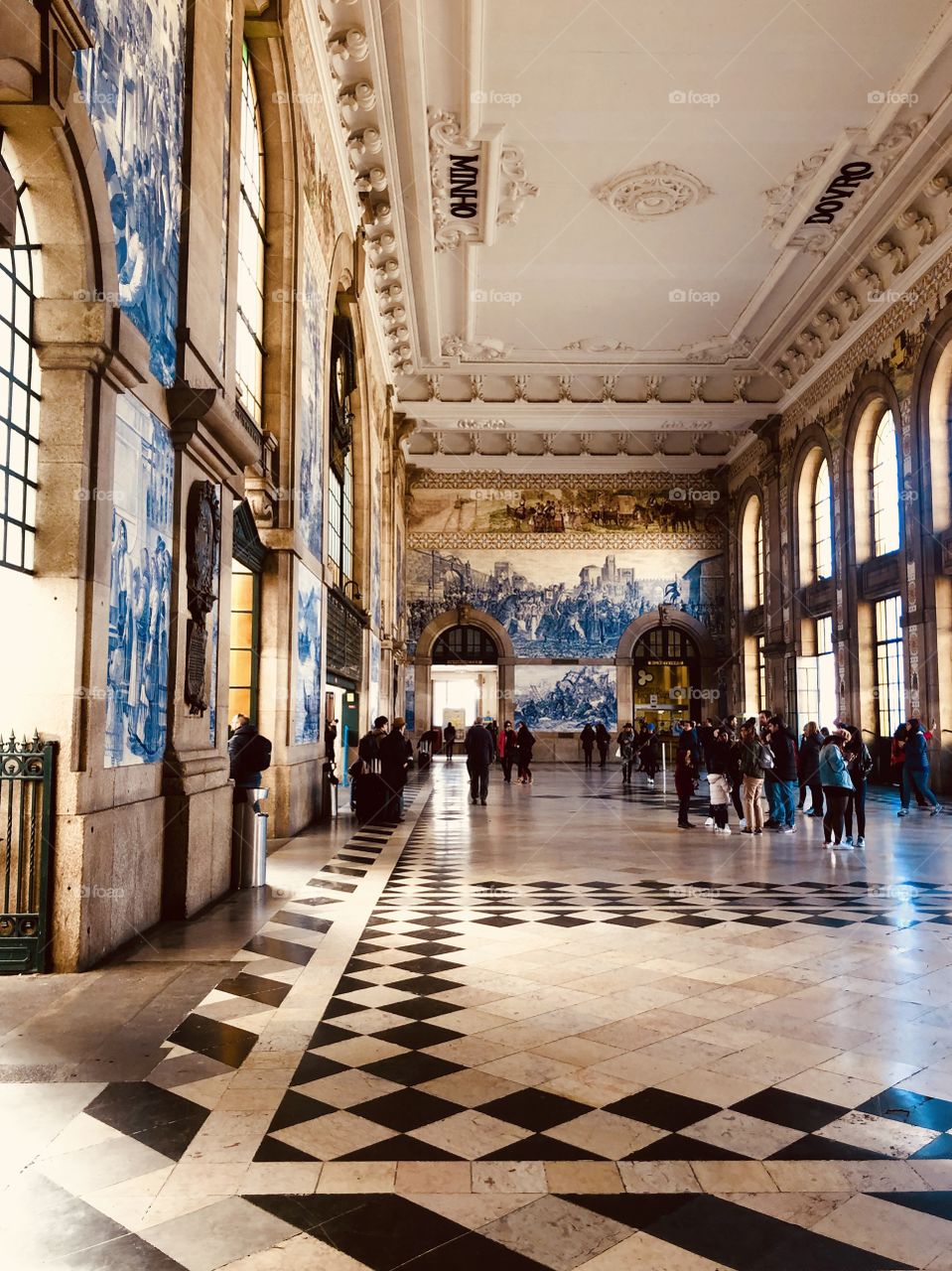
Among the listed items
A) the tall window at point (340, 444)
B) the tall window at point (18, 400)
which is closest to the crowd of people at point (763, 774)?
the tall window at point (340, 444)

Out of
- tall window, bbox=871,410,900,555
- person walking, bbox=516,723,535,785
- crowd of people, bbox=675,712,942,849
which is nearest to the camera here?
crowd of people, bbox=675,712,942,849

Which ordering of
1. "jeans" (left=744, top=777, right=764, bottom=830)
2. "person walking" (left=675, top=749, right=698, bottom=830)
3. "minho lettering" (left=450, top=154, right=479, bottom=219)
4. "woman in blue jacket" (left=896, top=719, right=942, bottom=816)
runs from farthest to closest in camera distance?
"minho lettering" (left=450, top=154, right=479, bottom=219) < "woman in blue jacket" (left=896, top=719, right=942, bottom=816) < "person walking" (left=675, top=749, right=698, bottom=830) < "jeans" (left=744, top=777, right=764, bottom=830)

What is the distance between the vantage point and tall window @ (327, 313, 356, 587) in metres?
14.3

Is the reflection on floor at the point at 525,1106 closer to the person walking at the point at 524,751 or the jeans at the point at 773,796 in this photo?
the jeans at the point at 773,796

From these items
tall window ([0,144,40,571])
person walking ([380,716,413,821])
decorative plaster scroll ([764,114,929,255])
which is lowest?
person walking ([380,716,413,821])

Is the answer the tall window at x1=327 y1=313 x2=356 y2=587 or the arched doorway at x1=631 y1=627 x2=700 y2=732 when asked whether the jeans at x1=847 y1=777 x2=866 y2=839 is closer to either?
the tall window at x1=327 y1=313 x2=356 y2=587

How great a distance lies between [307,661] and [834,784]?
233 inches

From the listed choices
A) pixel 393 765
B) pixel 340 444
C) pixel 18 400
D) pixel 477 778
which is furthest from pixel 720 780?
pixel 18 400

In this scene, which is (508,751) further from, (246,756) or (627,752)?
(246,756)

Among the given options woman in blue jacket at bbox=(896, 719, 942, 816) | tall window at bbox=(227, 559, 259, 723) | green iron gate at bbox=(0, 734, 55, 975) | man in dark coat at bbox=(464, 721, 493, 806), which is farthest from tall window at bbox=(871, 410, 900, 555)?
green iron gate at bbox=(0, 734, 55, 975)

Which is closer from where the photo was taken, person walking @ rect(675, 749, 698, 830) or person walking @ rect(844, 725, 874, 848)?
person walking @ rect(844, 725, 874, 848)

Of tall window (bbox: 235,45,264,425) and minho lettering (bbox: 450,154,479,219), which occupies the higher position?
minho lettering (bbox: 450,154,479,219)

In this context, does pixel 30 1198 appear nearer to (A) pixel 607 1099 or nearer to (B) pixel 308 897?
(A) pixel 607 1099

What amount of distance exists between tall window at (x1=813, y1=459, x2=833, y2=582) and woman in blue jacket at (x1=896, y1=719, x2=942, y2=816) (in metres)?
9.23
